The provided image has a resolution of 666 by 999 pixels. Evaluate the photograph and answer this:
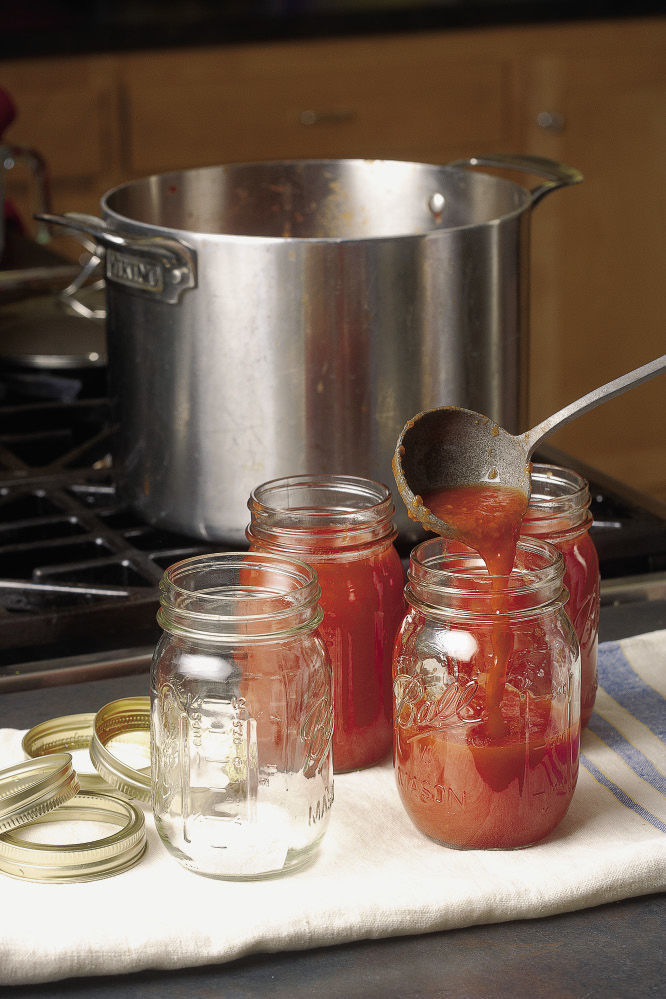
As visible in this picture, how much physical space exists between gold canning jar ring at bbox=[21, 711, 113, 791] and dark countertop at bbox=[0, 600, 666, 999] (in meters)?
0.16

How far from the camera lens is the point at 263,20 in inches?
117

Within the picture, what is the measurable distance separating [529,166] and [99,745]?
0.65 metres

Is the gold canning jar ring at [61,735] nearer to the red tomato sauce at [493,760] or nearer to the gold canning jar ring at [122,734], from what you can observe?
the gold canning jar ring at [122,734]

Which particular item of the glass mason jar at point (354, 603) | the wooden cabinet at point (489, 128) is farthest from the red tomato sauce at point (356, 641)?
the wooden cabinet at point (489, 128)

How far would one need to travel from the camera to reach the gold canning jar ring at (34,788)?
62 cm

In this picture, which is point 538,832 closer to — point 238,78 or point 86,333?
point 86,333

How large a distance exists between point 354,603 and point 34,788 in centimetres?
20

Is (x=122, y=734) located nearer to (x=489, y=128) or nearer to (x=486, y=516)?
(x=486, y=516)

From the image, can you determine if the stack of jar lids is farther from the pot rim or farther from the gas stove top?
the pot rim

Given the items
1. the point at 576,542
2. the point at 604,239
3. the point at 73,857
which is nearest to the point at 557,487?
the point at 576,542

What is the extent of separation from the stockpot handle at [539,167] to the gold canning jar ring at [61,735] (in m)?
0.57

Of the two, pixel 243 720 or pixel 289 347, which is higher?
pixel 289 347

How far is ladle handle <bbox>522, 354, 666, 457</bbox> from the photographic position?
26.8 inches

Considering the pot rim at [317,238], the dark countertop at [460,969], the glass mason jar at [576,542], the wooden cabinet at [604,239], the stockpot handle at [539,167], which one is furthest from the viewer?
the wooden cabinet at [604,239]
